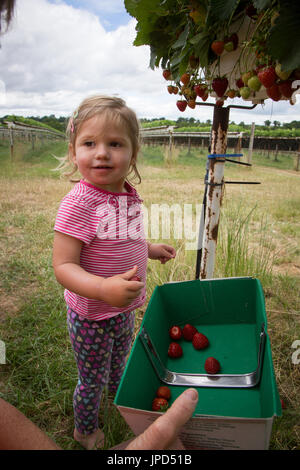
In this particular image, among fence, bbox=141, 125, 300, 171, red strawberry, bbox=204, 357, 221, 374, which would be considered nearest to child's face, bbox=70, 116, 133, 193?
red strawberry, bbox=204, 357, 221, 374

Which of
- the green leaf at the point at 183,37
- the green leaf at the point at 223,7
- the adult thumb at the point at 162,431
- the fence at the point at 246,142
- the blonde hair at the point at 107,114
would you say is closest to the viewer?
the adult thumb at the point at 162,431

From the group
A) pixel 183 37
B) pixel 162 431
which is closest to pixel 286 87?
pixel 183 37

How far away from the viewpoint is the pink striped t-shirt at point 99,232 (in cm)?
88

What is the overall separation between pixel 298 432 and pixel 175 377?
505 mm

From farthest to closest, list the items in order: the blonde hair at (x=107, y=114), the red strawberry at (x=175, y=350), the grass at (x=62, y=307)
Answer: the grass at (x=62, y=307) < the red strawberry at (x=175, y=350) < the blonde hair at (x=107, y=114)

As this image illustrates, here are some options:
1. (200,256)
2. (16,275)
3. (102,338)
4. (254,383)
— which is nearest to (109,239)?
(102,338)

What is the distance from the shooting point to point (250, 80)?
764mm

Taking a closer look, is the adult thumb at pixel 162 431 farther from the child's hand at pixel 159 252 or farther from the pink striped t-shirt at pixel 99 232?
the child's hand at pixel 159 252

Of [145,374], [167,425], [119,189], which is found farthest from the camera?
[119,189]

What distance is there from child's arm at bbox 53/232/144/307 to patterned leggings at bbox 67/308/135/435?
→ 210 mm

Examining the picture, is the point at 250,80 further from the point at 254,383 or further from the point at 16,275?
the point at 16,275

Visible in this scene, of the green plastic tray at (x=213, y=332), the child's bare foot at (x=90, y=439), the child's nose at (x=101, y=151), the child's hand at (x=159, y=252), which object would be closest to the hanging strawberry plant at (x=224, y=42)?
the child's nose at (x=101, y=151)

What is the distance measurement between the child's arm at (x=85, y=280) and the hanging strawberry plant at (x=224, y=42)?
0.51 m

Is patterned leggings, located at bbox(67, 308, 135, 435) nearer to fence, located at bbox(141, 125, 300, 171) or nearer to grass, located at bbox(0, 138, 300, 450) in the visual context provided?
grass, located at bbox(0, 138, 300, 450)
